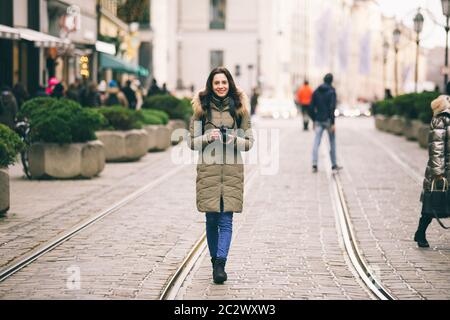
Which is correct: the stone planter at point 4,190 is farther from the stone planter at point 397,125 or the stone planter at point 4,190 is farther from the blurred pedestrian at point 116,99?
the stone planter at point 397,125

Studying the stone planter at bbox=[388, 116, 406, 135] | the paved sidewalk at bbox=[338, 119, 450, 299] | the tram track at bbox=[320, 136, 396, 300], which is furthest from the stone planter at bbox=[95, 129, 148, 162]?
the stone planter at bbox=[388, 116, 406, 135]

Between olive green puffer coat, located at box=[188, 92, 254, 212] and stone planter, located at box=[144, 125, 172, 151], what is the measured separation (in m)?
18.2

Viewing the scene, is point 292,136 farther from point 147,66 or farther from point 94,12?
point 147,66

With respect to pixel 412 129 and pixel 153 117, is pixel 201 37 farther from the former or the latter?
pixel 153 117

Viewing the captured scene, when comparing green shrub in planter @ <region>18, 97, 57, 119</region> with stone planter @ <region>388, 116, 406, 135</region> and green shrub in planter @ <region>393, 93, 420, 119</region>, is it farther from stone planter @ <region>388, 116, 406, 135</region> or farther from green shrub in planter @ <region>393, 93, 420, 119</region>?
stone planter @ <region>388, 116, 406, 135</region>

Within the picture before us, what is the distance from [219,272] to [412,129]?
89.1 ft

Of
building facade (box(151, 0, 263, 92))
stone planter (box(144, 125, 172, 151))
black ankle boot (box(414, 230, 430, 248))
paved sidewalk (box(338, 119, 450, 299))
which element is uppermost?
building facade (box(151, 0, 263, 92))

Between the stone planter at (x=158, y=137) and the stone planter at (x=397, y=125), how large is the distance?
1124cm

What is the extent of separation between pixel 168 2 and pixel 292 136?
54023mm

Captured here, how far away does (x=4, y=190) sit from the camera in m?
14.1

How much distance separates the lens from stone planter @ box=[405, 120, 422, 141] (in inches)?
1374

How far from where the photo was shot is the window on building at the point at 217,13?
92438mm

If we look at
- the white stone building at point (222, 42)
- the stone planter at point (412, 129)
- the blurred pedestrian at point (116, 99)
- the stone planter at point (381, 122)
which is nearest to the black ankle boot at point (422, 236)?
the blurred pedestrian at point (116, 99)
